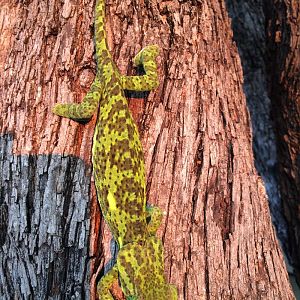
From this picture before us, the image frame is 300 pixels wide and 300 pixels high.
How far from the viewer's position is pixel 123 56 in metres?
4.18

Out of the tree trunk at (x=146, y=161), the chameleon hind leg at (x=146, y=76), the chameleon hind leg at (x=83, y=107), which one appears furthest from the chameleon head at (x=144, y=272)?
the chameleon hind leg at (x=146, y=76)

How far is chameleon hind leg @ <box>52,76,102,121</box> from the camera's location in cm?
380

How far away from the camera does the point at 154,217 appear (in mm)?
3703

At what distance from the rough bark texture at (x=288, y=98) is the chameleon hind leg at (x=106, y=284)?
9.70 feet

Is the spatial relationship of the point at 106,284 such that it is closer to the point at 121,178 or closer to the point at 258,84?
the point at 121,178

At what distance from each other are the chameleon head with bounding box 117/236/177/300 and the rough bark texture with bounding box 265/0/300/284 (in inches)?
105

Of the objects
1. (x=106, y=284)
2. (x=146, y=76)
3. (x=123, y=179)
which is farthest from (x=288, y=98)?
(x=106, y=284)

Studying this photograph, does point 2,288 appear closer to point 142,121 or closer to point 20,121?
point 20,121

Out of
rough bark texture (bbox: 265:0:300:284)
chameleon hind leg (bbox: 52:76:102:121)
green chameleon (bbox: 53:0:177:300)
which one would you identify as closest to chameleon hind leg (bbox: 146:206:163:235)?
green chameleon (bbox: 53:0:177:300)

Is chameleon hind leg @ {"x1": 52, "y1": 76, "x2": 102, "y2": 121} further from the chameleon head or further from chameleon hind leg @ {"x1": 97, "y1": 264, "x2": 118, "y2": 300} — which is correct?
chameleon hind leg @ {"x1": 97, "y1": 264, "x2": 118, "y2": 300}

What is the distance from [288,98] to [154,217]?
9.04ft

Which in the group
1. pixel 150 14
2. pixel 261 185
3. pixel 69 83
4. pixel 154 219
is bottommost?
pixel 154 219

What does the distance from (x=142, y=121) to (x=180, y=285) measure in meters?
1.42

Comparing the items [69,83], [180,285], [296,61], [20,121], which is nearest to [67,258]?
[180,285]
